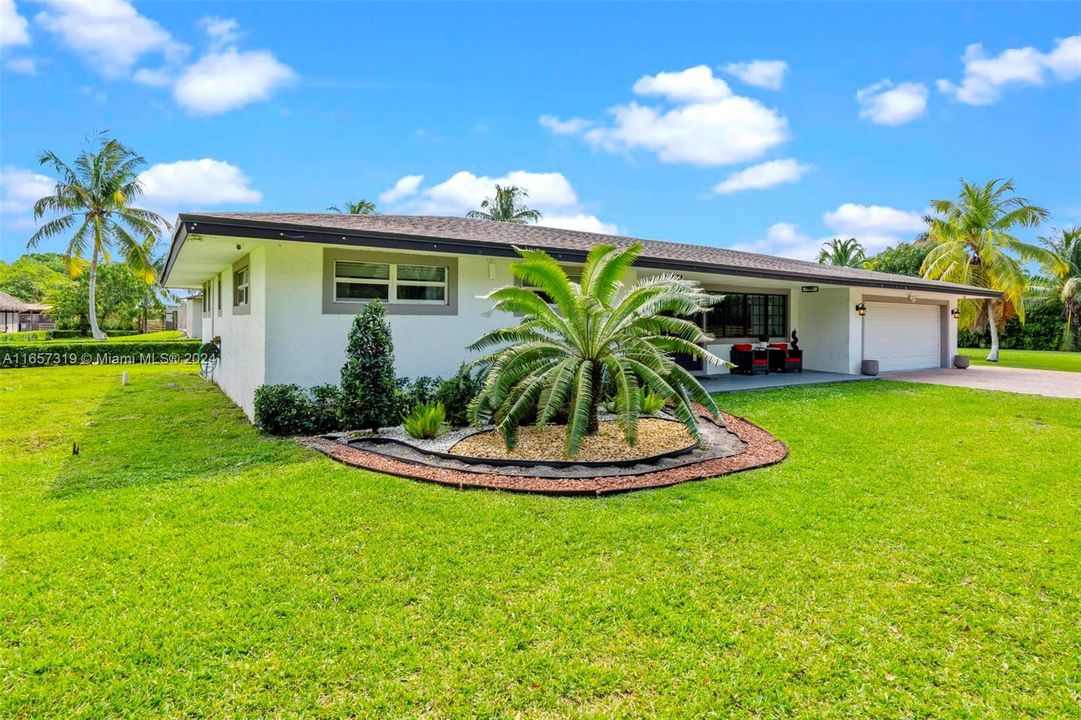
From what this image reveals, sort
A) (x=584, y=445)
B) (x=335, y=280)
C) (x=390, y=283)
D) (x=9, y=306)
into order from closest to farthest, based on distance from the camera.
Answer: (x=584, y=445) → (x=335, y=280) → (x=390, y=283) → (x=9, y=306)

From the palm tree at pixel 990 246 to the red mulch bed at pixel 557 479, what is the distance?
2109 centimetres

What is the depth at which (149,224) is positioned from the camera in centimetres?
2819

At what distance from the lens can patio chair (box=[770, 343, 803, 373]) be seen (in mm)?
15828

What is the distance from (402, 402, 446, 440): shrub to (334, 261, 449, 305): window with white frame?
94.3 inches

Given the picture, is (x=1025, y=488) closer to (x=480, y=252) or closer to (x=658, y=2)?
(x=480, y=252)

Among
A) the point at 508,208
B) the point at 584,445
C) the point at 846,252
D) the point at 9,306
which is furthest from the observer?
the point at 9,306

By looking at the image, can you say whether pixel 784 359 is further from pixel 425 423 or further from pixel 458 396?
pixel 425 423

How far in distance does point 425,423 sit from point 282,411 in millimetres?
2190

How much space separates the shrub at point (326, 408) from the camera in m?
8.00

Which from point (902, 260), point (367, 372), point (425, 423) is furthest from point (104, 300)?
point (902, 260)

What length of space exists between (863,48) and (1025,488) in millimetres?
10834

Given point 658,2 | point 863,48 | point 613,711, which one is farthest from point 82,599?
point 863,48

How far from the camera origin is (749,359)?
15.4 m

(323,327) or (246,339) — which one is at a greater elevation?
(323,327)
